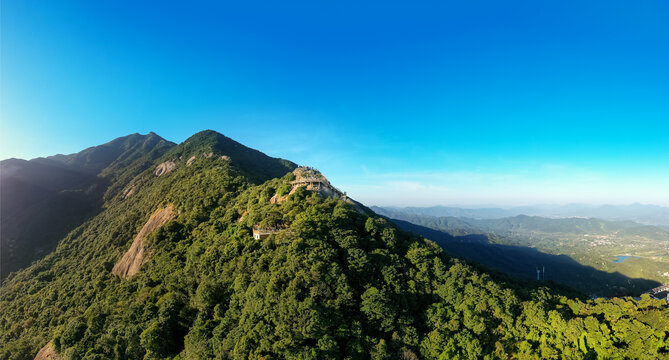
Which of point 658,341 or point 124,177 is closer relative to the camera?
point 658,341

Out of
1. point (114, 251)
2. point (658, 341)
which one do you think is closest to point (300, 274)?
point (658, 341)

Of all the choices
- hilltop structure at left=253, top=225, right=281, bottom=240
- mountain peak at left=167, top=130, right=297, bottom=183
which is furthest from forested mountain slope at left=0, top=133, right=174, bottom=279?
hilltop structure at left=253, top=225, right=281, bottom=240

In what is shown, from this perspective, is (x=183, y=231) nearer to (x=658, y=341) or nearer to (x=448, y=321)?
(x=448, y=321)

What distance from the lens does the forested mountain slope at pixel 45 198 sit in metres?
83.7

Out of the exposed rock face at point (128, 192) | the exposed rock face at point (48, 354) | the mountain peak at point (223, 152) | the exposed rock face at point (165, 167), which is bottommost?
the exposed rock face at point (48, 354)

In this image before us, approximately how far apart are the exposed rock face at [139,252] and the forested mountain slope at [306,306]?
1.28m

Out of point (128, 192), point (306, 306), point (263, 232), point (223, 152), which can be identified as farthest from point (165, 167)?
point (306, 306)

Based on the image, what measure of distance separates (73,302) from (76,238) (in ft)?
156

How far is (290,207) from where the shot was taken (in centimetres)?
4444

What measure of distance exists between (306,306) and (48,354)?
1668 inches

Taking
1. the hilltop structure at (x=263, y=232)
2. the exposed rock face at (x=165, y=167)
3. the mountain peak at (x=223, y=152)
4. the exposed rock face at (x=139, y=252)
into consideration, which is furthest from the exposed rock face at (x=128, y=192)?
A: the hilltop structure at (x=263, y=232)

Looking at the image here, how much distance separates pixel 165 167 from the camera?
10494 centimetres

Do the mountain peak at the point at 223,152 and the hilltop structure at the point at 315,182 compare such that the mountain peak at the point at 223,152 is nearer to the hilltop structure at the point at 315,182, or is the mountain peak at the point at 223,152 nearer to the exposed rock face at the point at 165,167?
the exposed rock face at the point at 165,167

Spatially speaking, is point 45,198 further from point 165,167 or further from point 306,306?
point 306,306
